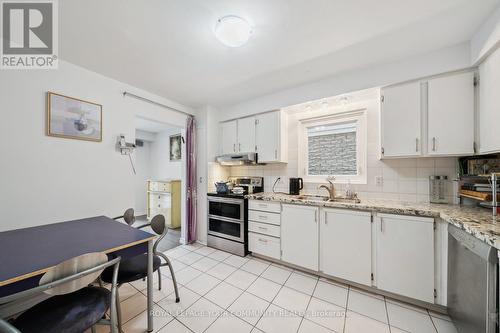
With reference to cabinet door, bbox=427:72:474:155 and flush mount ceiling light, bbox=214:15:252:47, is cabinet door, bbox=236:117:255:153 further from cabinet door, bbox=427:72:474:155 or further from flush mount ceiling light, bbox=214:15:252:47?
cabinet door, bbox=427:72:474:155

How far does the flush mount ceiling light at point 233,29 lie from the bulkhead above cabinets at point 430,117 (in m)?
1.72

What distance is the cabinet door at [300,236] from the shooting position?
2.20m

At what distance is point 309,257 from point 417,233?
1.12 m

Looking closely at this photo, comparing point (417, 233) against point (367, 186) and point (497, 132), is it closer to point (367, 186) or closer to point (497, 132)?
point (367, 186)

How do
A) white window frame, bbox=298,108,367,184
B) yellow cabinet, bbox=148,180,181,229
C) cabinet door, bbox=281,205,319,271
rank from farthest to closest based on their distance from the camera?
yellow cabinet, bbox=148,180,181,229, white window frame, bbox=298,108,367,184, cabinet door, bbox=281,205,319,271

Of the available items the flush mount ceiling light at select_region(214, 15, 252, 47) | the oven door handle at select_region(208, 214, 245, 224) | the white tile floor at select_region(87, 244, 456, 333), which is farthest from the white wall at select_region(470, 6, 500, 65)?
the oven door handle at select_region(208, 214, 245, 224)

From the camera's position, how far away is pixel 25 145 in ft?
5.62

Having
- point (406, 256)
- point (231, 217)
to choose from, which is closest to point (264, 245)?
point (231, 217)

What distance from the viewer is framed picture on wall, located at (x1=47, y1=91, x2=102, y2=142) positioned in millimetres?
1865

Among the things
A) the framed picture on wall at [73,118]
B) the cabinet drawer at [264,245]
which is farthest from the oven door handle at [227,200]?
the framed picture on wall at [73,118]

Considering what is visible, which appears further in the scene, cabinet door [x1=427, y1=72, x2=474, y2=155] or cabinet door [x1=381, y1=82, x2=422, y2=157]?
cabinet door [x1=381, y1=82, x2=422, y2=157]

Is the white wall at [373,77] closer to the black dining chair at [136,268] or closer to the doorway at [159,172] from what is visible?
the black dining chair at [136,268]

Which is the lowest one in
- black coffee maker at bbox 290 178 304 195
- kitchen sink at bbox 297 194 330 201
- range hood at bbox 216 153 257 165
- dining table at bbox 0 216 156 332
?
dining table at bbox 0 216 156 332

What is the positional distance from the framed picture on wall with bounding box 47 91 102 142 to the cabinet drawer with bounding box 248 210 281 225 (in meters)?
2.23
